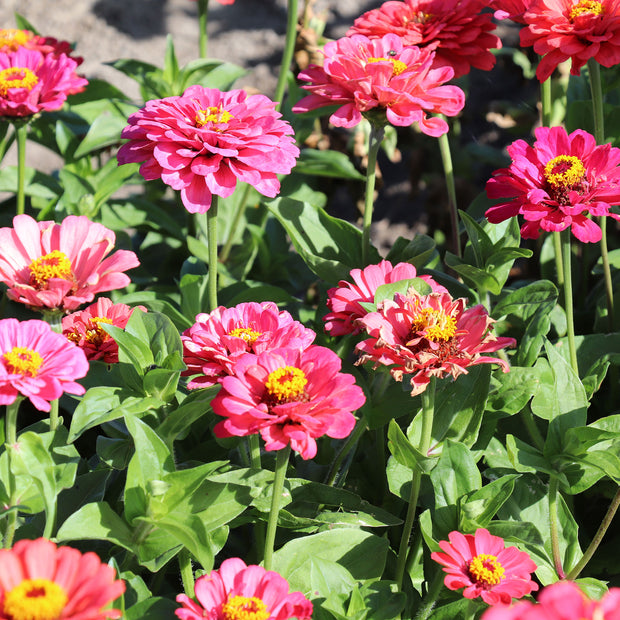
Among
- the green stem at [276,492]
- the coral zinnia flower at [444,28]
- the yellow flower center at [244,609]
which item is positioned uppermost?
the coral zinnia flower at [444,28]

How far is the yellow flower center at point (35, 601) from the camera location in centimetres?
61

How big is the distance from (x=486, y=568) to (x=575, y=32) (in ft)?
2.38

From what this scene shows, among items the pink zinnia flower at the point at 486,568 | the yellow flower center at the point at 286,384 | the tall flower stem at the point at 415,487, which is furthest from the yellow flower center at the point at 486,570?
the yellow flower center at the point at 286,384

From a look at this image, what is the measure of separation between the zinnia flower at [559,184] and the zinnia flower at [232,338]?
0.34 metres

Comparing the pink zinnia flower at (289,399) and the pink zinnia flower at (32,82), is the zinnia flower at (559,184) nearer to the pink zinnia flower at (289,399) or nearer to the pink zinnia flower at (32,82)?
the pink zinnia flower at (289,399)

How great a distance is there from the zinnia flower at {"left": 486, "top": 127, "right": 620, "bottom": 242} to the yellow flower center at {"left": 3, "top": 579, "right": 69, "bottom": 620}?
2.23 ft

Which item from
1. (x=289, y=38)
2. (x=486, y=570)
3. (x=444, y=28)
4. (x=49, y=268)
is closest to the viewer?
(x=486, y=570)

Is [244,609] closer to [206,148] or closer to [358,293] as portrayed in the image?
[358,293]

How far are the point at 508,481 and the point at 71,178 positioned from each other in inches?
40.3

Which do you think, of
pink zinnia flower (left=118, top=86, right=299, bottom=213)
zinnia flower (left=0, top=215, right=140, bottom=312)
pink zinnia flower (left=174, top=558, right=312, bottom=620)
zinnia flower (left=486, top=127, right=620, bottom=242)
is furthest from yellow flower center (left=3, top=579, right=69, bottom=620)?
zinnia flower (left=486, top=127, right=620, bottom=242)

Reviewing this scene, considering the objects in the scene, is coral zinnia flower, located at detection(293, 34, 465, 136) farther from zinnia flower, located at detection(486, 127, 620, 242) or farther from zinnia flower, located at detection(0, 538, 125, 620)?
zinnia flower, located at detection(0, 538, 125, 620)

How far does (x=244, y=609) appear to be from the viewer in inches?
28.1

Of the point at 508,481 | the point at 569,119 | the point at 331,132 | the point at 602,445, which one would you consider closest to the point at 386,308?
the point at 508,481

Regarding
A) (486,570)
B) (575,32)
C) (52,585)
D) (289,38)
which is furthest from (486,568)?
(289,38)
